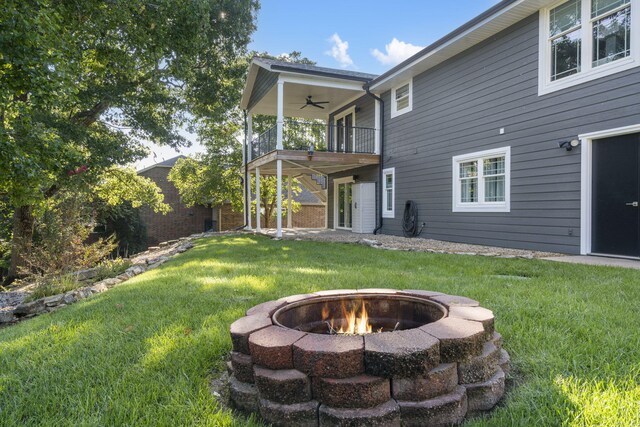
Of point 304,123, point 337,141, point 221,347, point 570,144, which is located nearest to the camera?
point 221,347

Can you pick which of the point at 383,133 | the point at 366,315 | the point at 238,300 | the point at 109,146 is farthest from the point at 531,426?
the point at 109,146

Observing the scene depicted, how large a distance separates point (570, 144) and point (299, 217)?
18283 millimetres

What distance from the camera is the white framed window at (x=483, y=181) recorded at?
7.95 metres

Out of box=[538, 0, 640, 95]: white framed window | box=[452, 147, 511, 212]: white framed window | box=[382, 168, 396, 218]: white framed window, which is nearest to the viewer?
box=[538, 0, 640, 95]: white framed window

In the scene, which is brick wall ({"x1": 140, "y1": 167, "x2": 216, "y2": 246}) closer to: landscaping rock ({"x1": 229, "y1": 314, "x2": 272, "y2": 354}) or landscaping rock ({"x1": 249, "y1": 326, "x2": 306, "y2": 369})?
landscaping rock ({"x1": 229, "y1": 314, "x2": 272, "y2": 354})

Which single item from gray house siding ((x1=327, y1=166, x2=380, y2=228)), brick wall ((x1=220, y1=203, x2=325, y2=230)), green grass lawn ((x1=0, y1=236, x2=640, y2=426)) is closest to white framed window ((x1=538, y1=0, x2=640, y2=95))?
green grass lawn ((x1=0, y1=236, x2=640, y2=426))

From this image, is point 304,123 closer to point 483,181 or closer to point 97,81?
point 483,181

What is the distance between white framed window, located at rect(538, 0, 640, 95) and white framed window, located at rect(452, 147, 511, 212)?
1.63 m

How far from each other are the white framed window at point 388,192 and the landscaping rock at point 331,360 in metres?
10.3

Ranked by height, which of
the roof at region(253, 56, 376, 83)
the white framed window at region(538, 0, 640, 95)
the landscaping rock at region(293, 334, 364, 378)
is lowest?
the landscaping rock at region(293, 334, 364, 378)

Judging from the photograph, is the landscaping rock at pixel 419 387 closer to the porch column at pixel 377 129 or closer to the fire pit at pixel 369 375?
the fire pit at pixel 369 375

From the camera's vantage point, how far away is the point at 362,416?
1.56 m

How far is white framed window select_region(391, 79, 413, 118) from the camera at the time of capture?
1088 centimetres

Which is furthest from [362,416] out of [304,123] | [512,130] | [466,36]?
[304,123]
